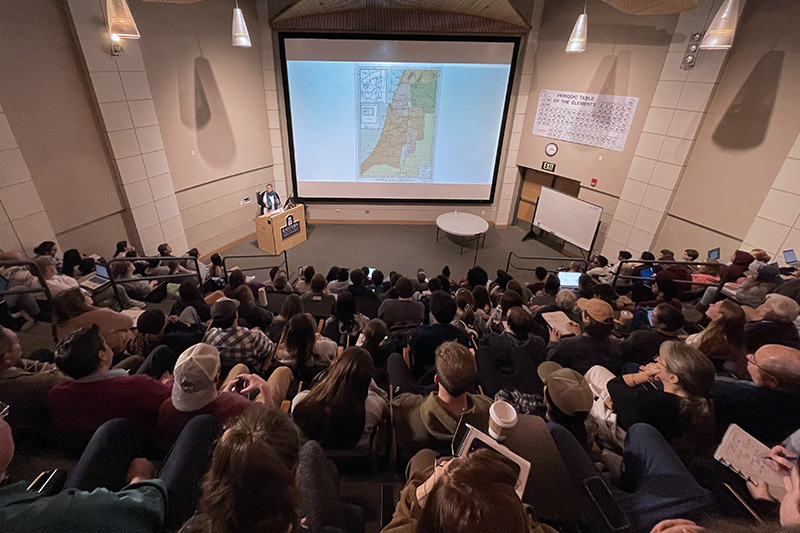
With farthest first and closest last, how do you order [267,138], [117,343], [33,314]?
[267,138] → [33,314] → [117,343]

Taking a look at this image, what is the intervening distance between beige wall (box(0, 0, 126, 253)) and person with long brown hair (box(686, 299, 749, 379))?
6.82 m

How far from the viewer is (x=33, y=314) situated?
3.42 m

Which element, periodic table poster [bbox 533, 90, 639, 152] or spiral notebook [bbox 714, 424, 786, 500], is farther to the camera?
periodic table poster [bbox 533, 90, 639, 152]

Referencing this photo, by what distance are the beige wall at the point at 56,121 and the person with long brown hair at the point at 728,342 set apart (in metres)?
6.82

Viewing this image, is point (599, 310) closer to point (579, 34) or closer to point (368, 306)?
point (368, 306)

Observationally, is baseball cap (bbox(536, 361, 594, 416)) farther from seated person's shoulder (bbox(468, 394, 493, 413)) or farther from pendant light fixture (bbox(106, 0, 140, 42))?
pendant light fixture (bbox(106, 0, 140, 42))

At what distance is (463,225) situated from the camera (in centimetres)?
702

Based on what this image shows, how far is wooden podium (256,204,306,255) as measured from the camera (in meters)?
6.50

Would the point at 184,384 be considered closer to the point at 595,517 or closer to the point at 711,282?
the point at 595,517

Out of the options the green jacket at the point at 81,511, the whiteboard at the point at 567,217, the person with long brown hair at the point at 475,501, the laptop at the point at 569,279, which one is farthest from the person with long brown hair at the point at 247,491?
the whiteboard at the point at 567,217

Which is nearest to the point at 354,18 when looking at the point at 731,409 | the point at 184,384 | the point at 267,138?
the point at 267,138

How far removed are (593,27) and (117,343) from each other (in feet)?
25.6

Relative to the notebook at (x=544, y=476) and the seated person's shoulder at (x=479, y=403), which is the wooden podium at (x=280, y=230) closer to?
the seated person's shoulder at (x=479, y=403)

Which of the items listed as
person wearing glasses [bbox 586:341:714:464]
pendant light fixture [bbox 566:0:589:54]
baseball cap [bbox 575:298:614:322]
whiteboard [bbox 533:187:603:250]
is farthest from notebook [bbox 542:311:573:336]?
whiteboard [bbox 533:187:603:250]
